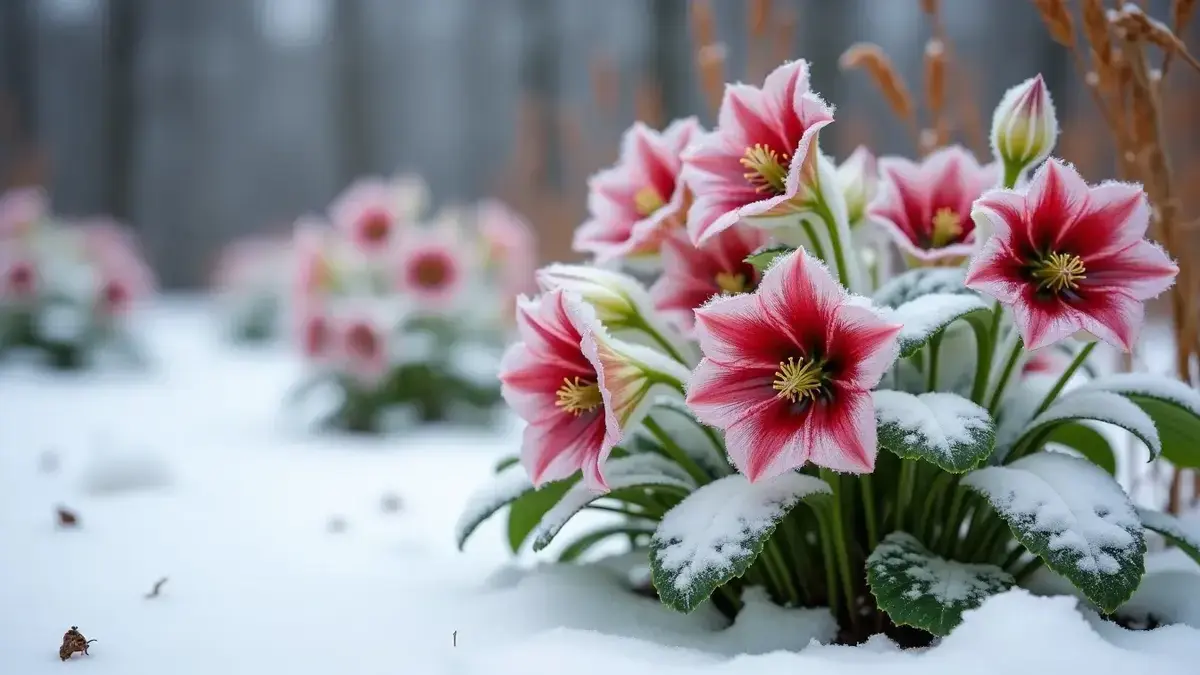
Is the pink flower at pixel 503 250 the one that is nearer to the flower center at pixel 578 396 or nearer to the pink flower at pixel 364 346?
the pink flower at pixel 364 346

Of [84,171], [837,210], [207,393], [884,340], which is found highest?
[84,171]

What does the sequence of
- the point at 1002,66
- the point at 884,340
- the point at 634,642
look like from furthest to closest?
the point at 1002,66
the point at 634,642
the point at 884,340

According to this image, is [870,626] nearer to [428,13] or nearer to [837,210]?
[837,210]

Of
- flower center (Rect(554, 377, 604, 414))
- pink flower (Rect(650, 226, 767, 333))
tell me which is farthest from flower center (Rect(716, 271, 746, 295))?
flower center (Rect(554, 377, 604, 414))

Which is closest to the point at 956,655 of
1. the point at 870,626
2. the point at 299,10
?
the point at 870,626

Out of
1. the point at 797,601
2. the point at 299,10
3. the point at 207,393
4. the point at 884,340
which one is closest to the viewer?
the point at 884,340

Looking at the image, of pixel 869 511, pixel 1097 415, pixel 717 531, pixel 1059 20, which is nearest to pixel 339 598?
pixel 717 531

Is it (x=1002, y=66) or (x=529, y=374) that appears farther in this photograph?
(x=1002, y=66)
